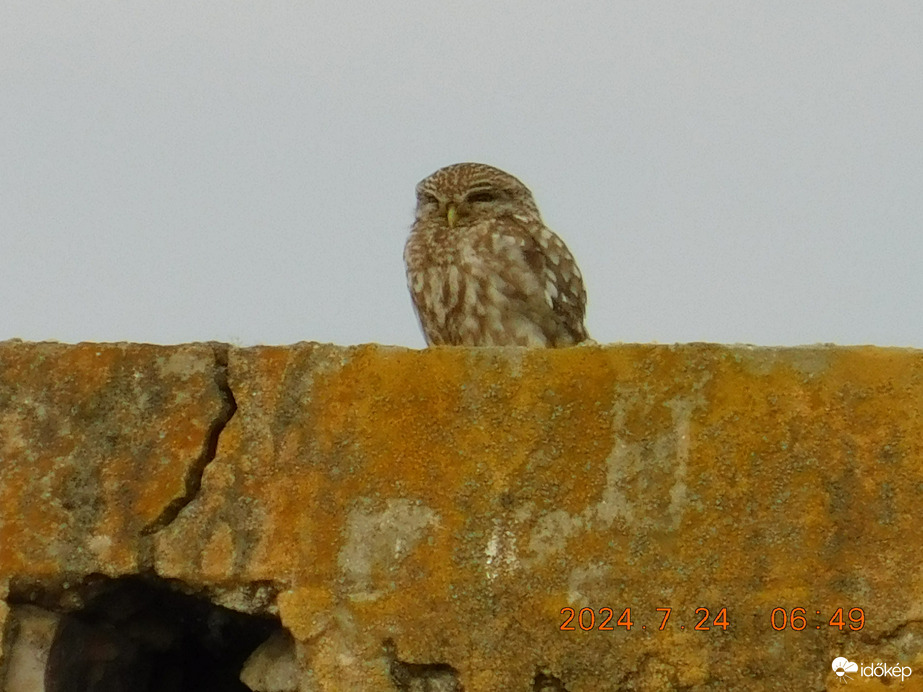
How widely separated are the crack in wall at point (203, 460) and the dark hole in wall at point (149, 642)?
148 millimetres

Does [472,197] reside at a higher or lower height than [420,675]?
higher

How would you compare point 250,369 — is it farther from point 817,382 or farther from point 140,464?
point 817,382

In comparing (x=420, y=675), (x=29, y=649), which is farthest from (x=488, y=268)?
(x=29, y=649)

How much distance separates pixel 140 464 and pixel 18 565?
15.0 inches

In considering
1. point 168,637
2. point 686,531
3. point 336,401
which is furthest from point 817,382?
point 168,637

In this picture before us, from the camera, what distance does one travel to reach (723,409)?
3.71m

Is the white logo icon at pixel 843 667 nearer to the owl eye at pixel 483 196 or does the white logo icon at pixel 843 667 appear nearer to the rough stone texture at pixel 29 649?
the rough stone texture at pixel 29 649

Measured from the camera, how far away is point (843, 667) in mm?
3562

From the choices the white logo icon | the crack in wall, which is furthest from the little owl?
the white logo icon

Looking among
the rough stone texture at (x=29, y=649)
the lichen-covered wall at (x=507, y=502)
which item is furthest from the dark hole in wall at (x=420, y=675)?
the rough stone texture at (x=29, y=649)

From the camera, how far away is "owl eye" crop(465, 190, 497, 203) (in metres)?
6.53

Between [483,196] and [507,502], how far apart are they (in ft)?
9.90

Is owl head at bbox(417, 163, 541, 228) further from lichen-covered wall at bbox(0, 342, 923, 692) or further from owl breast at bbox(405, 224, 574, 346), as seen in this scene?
lichen-covered wall at bbox(0, 342, 923, 692)

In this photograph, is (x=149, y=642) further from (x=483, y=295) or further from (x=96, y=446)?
(x=483, y=295)
